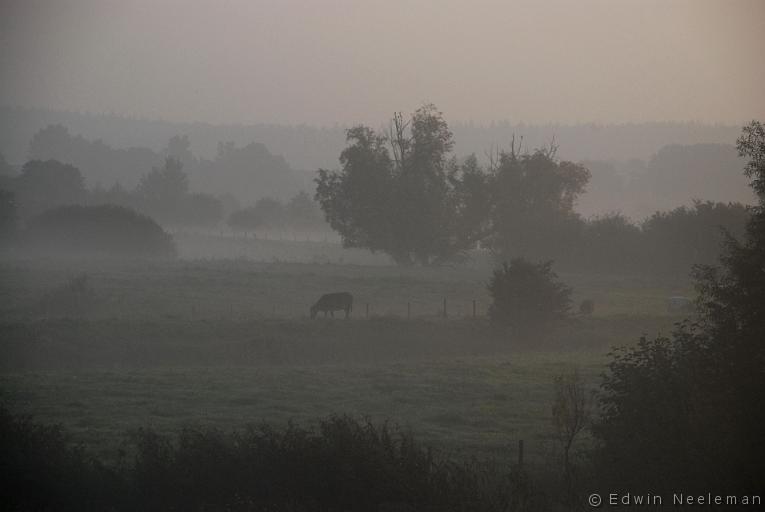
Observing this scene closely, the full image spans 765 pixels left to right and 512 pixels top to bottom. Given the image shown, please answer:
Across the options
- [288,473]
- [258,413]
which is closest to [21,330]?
[258,413]

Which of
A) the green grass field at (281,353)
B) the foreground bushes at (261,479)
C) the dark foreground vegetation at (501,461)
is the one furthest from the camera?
the green grass field at (281,353)

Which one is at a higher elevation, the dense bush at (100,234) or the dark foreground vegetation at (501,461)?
the dense bush at (100,234)

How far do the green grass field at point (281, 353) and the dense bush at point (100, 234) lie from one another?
17.4m

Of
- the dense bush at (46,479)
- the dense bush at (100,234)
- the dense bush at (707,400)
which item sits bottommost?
the dense bush at (46,479)

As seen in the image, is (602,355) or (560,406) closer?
(560,406)

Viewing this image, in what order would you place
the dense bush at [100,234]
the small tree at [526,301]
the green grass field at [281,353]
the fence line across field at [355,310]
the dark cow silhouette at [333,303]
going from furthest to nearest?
the dense bush at [100,234]
the dark cow silhouette at [333,303]
the fence line across field at [355,310]
the small tree at [526,301]
the green grass field at [281,353]

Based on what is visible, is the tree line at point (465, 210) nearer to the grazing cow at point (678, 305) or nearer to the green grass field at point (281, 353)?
the green grass field at point (281, 353)

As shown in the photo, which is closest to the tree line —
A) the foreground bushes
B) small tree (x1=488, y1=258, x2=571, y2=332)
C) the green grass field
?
the green grass field

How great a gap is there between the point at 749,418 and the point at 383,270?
158 feet

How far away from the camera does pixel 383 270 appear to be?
5984cm

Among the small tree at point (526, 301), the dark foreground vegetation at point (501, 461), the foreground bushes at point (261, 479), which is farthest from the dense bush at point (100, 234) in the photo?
the foreground bushes at point (261, 479)

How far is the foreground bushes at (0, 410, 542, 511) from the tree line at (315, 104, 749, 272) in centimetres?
5566

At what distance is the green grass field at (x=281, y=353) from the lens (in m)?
19.3

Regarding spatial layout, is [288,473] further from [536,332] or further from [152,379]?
[536,332]
